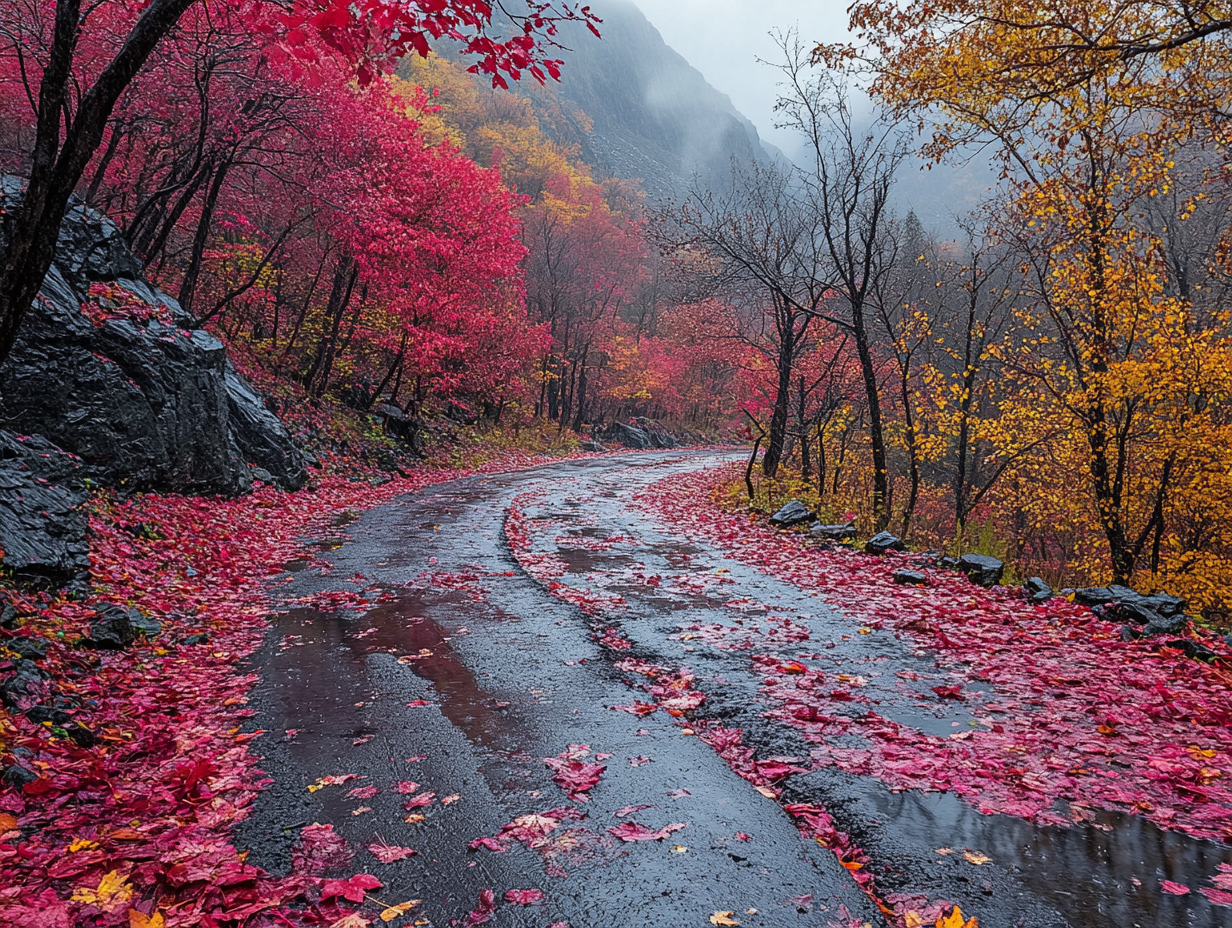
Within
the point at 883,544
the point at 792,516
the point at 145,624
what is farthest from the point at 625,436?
the point at 145,624

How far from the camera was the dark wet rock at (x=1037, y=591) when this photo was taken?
7.61 m

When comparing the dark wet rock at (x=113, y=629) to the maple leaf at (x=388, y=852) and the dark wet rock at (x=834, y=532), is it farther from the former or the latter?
the dark wet rock at (x=834, y=532)

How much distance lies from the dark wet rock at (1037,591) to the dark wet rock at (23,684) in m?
9.24

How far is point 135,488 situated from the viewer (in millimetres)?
9109

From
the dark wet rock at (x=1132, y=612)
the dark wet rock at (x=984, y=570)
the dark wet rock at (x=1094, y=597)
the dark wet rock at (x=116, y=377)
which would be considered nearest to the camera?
the dark wet rock at (x=1132, y=612)

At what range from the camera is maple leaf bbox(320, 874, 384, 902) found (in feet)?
9.15

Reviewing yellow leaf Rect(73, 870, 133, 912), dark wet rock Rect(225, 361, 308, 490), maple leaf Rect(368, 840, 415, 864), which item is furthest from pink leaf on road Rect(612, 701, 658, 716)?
dark wet rock Rect(225, 361, 308, 490)

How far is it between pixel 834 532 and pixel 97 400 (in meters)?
11.1

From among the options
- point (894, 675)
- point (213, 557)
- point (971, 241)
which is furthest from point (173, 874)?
point (971, 241)

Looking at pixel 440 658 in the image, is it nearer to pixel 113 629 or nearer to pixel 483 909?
pixel 113 629

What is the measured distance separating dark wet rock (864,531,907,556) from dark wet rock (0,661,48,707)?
9.74 meters

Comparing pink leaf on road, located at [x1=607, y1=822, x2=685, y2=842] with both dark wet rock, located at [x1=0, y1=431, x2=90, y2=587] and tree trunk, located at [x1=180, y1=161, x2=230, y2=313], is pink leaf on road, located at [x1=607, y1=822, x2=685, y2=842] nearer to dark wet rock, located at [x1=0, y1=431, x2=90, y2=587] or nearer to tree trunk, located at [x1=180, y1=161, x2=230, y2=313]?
dark wet rock, located at [x1=0, y1=431, x2=90, y2=587]

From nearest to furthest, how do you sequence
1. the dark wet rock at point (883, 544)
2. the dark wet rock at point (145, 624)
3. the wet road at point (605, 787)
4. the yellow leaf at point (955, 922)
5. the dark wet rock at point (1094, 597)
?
the yellow leaf at point (955, 922) < the wet road at point (605, 787) < the dark wet rock at point (145, 624) < the dark wet rock at point (1094, 597) < the dark wet rock at point (883, 544)

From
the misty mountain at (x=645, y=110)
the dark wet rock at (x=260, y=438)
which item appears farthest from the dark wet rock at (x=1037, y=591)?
the misty mountain at (x=645, y=110)
